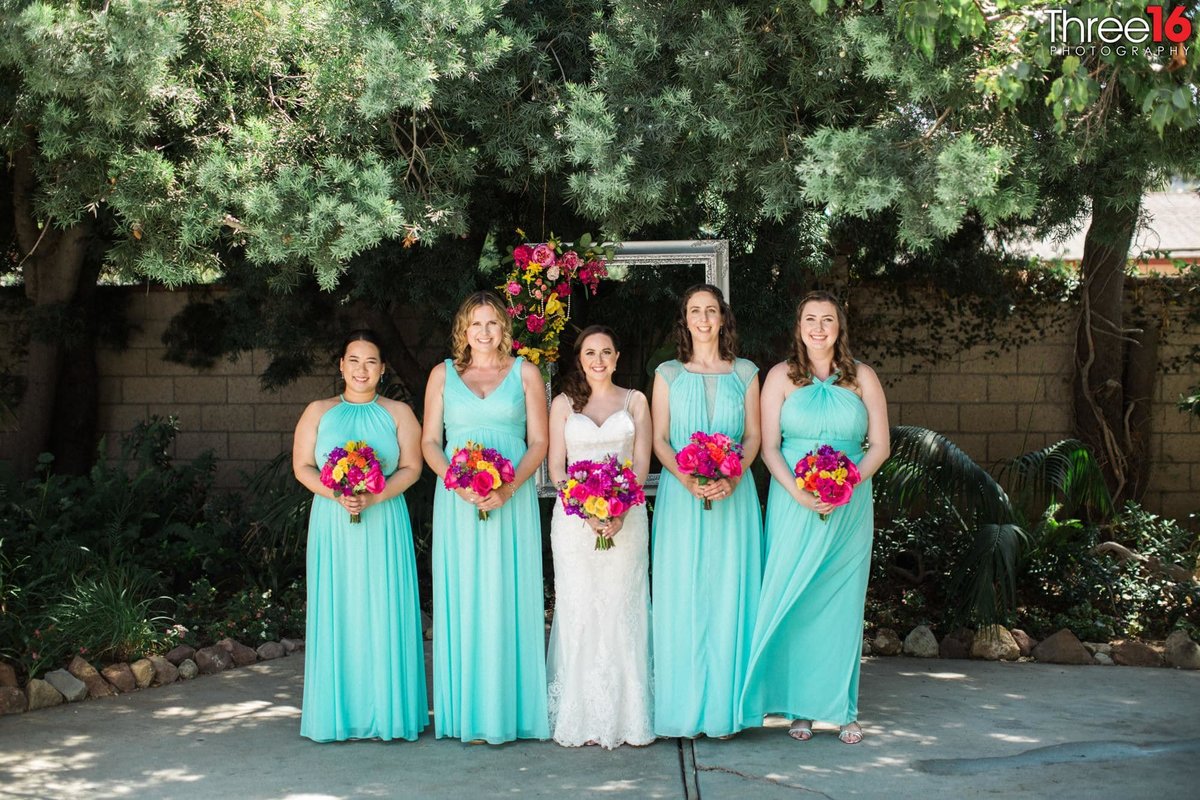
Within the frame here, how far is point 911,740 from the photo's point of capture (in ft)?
18.6

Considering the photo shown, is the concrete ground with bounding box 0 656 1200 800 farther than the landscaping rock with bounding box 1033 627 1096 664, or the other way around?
the landscaping rock with bounding box 1033 627 1096 664

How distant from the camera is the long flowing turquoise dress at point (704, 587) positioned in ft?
18.6

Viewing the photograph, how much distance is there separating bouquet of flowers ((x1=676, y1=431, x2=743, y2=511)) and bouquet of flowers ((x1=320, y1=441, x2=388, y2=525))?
1.36 meters

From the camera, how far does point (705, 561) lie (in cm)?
568

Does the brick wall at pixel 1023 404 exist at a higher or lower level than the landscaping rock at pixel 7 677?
higher

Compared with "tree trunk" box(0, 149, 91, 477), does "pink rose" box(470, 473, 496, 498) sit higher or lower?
lower

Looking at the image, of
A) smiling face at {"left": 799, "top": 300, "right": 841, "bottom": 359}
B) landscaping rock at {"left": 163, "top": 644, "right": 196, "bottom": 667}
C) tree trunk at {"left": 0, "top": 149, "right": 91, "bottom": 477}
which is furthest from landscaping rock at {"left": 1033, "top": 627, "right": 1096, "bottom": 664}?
tree trunk at {"left": 0, "top": 149, "right": 91, "bottom": 477}

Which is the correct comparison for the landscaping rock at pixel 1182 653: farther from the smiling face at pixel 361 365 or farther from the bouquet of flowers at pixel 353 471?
the smiling face at pixel 361 365

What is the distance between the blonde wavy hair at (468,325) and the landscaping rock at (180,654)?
2.68 m

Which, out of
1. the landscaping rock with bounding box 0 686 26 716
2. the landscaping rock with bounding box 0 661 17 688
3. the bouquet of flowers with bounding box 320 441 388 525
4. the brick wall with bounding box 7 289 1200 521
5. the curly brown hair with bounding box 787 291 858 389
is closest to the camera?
the bouquet of flowers with bounding box 320 441 388 525

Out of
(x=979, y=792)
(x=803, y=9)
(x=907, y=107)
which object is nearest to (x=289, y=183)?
(x=803, y=9)

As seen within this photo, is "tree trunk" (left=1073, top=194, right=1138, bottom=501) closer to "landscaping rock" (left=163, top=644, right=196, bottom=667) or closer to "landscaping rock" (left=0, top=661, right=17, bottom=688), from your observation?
"landscaping rock" (left=163, top=644, right=196, bottom=667)

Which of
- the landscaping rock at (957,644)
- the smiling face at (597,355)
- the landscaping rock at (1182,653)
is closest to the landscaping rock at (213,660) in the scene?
the smiling face at (597,355)

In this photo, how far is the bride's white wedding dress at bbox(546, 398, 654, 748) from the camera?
5.61m
